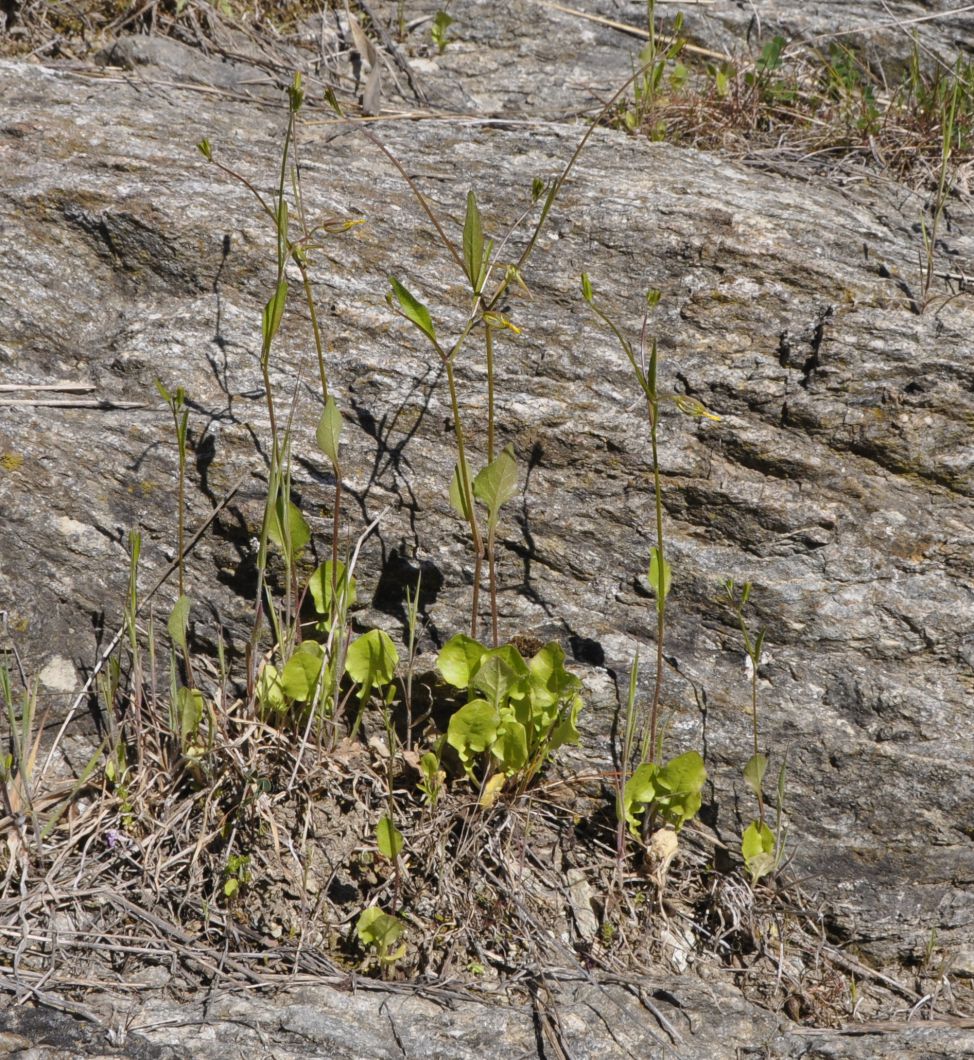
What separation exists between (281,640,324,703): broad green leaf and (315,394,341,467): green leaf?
1.49 feet

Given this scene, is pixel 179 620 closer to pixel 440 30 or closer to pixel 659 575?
pixel 659 575

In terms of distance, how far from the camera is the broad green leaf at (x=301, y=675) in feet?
7.64

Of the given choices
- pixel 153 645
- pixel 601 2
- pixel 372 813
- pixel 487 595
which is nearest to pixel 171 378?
pixel 153 645

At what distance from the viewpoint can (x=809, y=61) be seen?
3.93 m

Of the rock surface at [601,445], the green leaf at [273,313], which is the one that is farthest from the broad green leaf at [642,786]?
the green leaf at [273,313]

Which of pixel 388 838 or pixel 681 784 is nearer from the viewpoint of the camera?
pixel 388 838

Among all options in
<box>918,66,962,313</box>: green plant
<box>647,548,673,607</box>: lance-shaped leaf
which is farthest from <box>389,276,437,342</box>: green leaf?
<box>918,66,962,313</box>: green plant

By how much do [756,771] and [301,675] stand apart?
1.06 m

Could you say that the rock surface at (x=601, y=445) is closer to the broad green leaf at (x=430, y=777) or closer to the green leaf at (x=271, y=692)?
the green leaf at (x=271, y=692)

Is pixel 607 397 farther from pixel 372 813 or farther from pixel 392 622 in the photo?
pixel 372 813

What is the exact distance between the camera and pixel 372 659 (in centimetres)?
240

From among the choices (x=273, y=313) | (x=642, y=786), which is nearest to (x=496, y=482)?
(x=273, y=313)

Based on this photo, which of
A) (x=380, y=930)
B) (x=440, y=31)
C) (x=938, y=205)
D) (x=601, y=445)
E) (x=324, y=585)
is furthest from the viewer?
(x=440, y=31)

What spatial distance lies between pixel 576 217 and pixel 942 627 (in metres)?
1.64
